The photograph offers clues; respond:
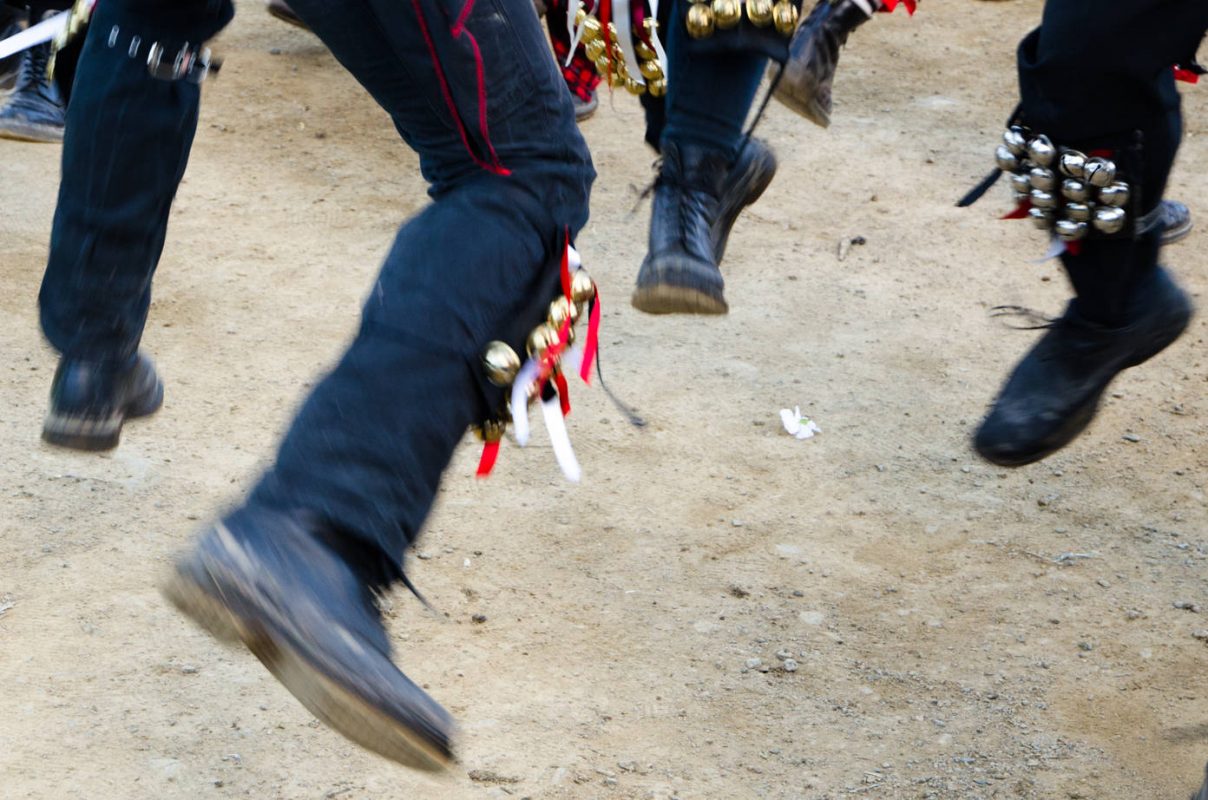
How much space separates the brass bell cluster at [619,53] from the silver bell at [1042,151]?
0.71 meters

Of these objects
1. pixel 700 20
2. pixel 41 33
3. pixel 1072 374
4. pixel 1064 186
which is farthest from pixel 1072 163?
pixel 41 33

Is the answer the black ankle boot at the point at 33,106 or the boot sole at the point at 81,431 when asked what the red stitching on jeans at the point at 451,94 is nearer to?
the boot sole at the point at 81,431

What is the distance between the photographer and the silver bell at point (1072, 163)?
7.06 feet

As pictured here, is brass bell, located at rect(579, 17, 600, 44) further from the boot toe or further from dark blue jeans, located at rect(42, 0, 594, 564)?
dark blue jeans, located at rect(42, 0, 594, 564)

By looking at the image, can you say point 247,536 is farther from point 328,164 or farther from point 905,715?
point 328,164

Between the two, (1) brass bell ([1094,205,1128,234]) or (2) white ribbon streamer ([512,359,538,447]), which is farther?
(1) brass bell ([1094,205,1128,234])

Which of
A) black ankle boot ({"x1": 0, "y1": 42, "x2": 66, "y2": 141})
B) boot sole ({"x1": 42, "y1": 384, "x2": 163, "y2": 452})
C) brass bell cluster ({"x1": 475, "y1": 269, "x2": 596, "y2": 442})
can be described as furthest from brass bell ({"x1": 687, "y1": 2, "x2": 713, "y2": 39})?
black ankle boot ({"x1": 0, "y1": 42, "x2": 66, "y2": 141})

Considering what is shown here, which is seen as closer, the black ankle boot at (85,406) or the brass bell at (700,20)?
the black ankle boot at (85,406)

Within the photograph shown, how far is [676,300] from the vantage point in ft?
8.16

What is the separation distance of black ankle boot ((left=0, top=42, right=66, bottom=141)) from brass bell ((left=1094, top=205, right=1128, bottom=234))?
3.16m

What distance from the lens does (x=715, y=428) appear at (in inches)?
124

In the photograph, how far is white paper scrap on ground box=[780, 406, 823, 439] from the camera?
3145 millimetres

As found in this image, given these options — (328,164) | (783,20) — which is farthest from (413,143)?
(328,164)

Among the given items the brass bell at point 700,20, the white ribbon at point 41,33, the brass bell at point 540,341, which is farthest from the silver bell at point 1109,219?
the white ribbon at point 41,33
